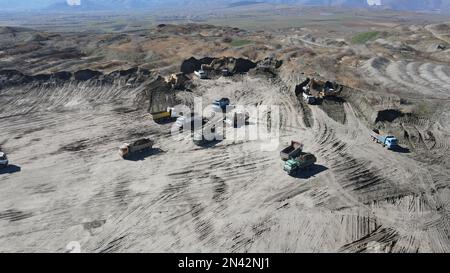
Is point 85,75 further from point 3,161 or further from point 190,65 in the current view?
point 3,161

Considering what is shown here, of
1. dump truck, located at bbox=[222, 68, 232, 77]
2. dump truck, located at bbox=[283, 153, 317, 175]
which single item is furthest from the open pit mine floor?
dump truck, located at bbox=[222, 68, 232, 77]

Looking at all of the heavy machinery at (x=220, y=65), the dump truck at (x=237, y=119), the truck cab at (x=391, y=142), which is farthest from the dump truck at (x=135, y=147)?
the heavy machinery at (x=220, y=65)

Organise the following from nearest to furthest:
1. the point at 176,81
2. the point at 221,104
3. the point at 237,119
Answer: the point at 237,119
the point at 221,104
the point at 176,81

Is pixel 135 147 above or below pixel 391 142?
below

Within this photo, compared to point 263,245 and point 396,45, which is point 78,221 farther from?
point 396,45

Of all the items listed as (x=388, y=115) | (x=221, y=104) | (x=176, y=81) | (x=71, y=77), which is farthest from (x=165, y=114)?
(x=388, y=115)

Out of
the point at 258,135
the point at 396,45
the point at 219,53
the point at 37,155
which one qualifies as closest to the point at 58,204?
the point at 37,155

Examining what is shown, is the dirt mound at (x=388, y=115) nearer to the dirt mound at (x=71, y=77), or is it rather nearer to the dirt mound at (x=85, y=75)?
the dirt mound at (x=71, y=77)

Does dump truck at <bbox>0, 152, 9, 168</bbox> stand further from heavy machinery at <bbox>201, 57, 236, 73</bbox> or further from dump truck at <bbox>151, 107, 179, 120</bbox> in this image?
heavy machinery at <bbox>201, 57, 236, 73</bbox>
